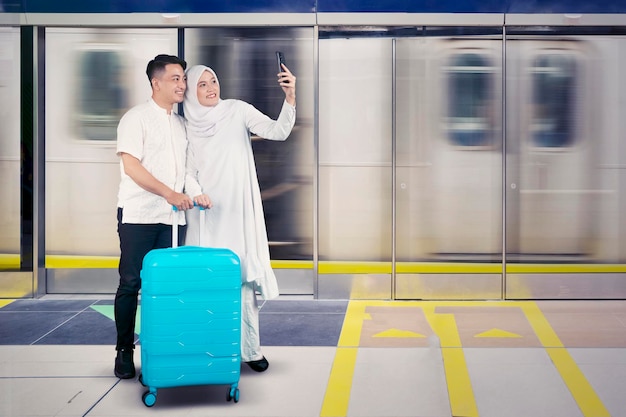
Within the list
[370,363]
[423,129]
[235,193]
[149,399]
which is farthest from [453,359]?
[423,129]

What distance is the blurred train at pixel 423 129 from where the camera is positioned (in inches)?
285

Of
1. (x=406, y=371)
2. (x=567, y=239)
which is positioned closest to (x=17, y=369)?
(x=406, y=371)

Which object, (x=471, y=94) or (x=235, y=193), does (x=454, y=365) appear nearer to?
(x=235, y=193)

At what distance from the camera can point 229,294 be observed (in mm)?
4105

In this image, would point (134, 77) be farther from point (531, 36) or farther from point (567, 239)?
point (567, 239)

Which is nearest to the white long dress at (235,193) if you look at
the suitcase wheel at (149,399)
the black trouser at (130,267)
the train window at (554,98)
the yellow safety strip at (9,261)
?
the black trouser at (130,267)

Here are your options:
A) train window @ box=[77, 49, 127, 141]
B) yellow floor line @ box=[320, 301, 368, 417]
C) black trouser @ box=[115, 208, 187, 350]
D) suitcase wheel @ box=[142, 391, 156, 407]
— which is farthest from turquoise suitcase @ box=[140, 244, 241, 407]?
train window @ box=[77, 49, 127, 141]

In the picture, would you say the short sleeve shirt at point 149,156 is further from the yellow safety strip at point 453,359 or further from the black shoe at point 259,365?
the yellow safety strip at point 453,359

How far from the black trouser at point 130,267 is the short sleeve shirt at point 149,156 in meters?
0.06

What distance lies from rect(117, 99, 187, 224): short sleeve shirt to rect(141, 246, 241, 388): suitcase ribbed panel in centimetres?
42

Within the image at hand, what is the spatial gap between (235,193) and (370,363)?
4.41 ft

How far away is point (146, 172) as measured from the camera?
436 cm

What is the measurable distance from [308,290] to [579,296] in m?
2.39

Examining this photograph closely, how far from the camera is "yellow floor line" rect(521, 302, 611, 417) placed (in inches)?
161
